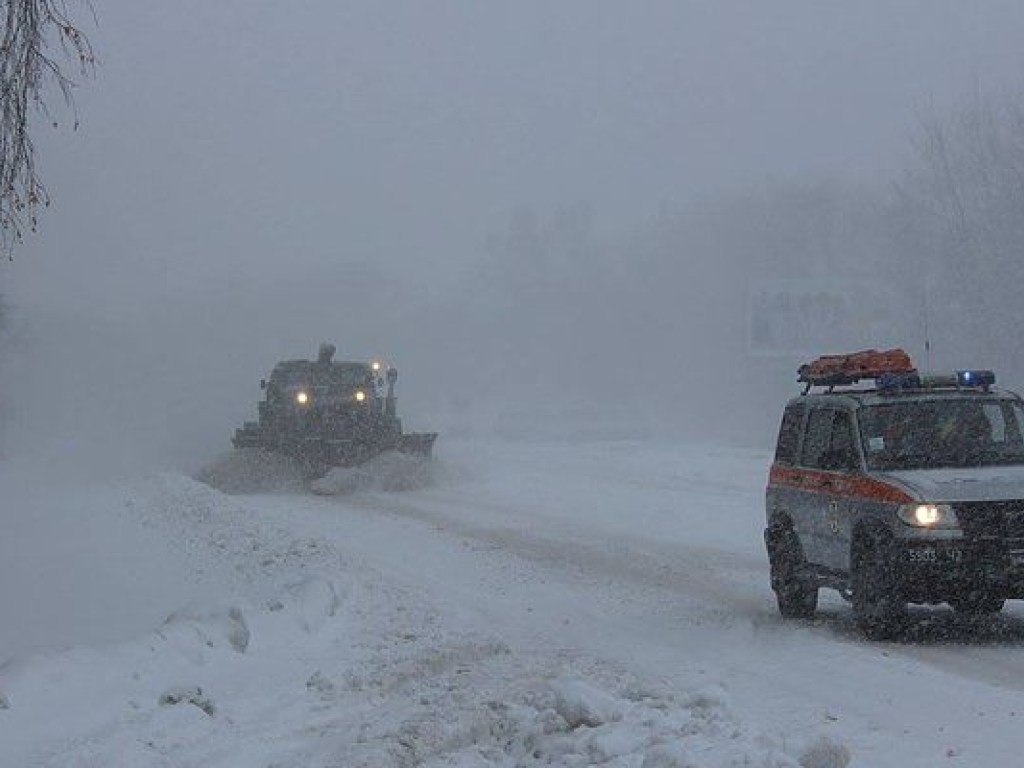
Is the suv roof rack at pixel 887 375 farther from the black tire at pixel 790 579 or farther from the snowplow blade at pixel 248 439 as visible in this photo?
the snowplow blade at pixel 248 439

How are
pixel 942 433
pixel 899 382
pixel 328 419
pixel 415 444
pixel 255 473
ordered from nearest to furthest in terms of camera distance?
pixel 942 433, pixel 899 382, pixel 255 473, pixel 328 419, pixel 415 444

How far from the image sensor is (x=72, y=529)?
19234 millimetres

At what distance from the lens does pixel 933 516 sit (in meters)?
9.90

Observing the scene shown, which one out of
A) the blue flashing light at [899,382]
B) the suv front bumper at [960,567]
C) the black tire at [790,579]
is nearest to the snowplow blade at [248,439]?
the black tire at [790,579]

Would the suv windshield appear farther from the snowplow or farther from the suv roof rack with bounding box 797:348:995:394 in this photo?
the snowplow

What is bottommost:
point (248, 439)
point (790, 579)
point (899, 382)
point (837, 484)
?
point (790, 579)

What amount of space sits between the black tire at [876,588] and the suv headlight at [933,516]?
0.25 meters

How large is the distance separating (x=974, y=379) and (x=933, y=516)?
72.6 inches

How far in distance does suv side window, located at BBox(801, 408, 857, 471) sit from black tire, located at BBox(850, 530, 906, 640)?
73cm

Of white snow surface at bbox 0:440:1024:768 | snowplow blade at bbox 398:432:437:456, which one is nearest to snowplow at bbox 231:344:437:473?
snowplow blade at bbox 398:432:437:456

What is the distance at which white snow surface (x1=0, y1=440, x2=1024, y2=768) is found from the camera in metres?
6.91

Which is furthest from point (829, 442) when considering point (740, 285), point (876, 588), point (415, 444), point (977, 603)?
point (740, 285)

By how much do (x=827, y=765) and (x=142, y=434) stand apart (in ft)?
157

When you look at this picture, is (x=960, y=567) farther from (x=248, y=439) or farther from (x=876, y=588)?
(x=248, y=439)
